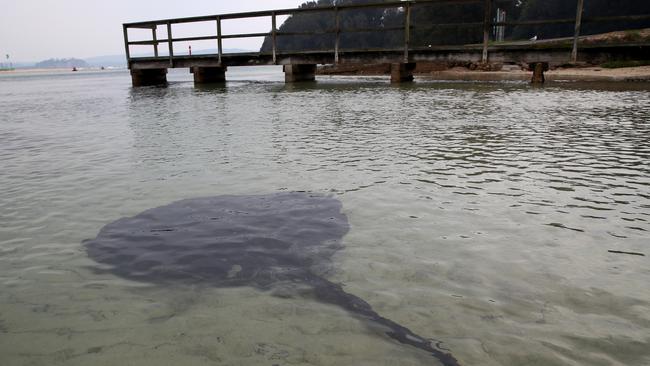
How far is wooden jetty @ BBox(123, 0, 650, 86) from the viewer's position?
16.0 meters

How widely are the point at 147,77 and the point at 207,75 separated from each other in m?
3.92

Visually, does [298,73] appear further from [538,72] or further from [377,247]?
[377,247]

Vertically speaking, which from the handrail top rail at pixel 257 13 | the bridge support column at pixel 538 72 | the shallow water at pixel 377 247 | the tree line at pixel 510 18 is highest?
the tree line at pixel 510 18

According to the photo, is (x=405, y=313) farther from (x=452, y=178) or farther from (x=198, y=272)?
(x=452, y=178)

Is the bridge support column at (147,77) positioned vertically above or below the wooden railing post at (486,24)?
below

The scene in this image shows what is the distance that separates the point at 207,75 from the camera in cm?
2648

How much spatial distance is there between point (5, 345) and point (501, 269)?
319cm

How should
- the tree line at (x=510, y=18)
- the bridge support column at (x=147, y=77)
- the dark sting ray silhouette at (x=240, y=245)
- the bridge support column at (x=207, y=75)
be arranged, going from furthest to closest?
the tree line at (x=510, y=18) < the bridge support column at (x=147, y=77) < the bridge support column at (x=207, y=75) < the dark sting ray silhouette at (x=240, y=245)

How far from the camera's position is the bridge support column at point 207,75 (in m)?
25.6

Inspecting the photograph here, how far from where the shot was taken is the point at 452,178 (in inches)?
220

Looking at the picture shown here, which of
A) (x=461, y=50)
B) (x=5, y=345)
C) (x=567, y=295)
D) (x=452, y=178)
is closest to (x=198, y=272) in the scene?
(x=5, y=345)

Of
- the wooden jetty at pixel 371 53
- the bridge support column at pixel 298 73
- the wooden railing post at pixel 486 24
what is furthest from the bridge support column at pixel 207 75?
the wooden railing post at pixel 486 24

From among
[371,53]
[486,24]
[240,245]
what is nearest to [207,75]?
[371,53]

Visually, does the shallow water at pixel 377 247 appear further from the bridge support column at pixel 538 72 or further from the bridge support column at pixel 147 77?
the bridge support column at pixel 147 77
